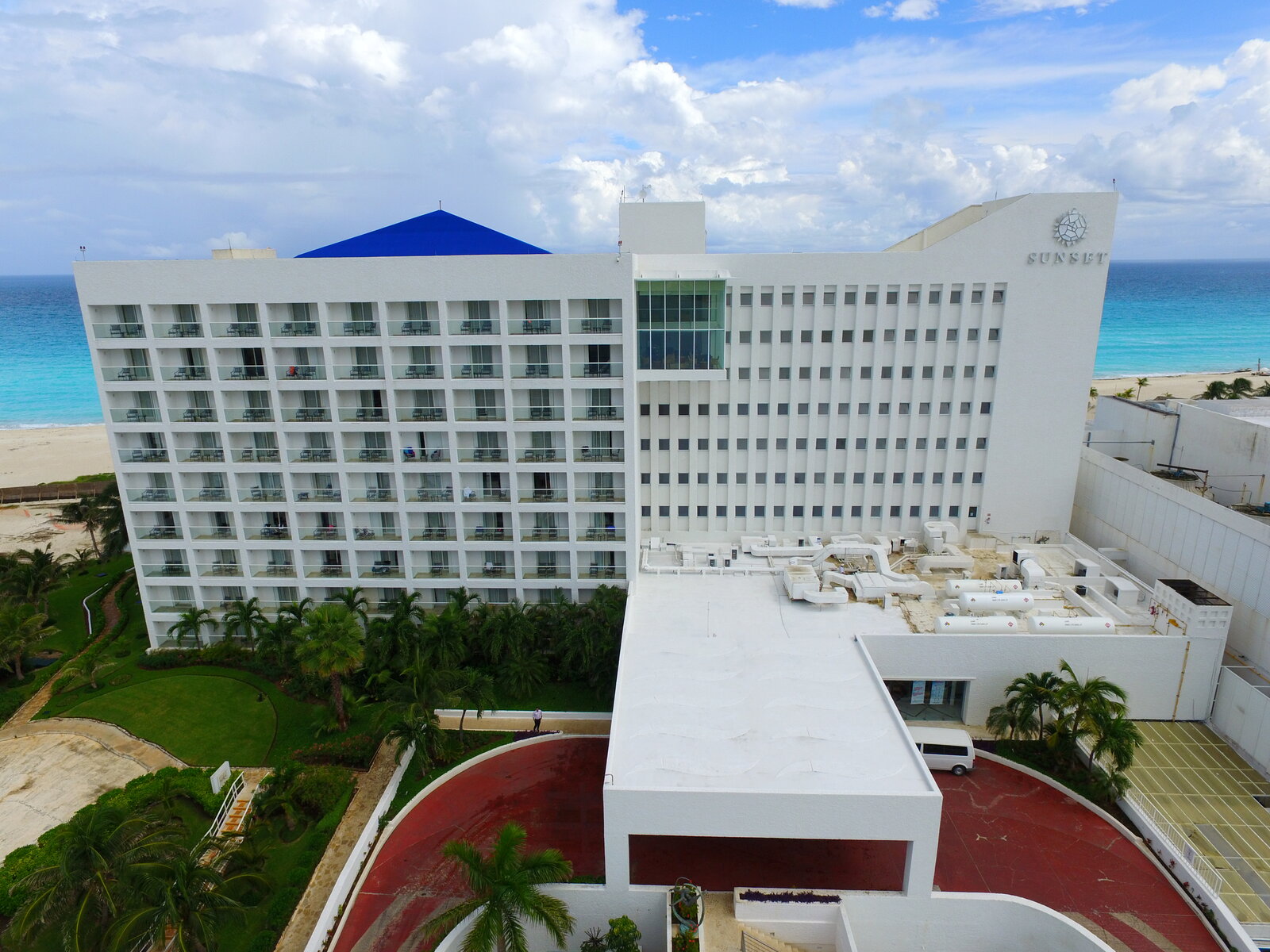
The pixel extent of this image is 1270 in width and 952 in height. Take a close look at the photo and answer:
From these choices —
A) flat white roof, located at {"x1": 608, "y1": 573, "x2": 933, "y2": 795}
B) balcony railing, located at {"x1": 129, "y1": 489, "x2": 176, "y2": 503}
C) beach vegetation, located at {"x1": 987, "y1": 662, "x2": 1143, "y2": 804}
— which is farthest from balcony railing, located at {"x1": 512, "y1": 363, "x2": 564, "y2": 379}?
beach vegetation, located at {"x1": 987, "y1": 662, "x2": 1143, "y2": 804}

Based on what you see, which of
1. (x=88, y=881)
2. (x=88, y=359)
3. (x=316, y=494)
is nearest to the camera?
(x=88, y=881)

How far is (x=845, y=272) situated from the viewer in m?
39.3

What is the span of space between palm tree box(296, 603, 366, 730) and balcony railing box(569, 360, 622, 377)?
15806 millimetres

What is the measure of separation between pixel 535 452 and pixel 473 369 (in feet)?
17.2

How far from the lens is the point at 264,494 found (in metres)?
38.2

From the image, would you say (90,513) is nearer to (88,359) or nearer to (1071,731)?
(1071,731)

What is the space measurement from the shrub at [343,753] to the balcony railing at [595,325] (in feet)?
70.1

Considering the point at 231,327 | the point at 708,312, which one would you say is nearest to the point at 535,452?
the point at 708,312

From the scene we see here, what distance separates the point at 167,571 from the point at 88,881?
22311mm

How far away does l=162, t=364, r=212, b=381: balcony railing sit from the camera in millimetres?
36719

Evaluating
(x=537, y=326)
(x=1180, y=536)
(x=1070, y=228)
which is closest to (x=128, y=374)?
(x=537, y=326)

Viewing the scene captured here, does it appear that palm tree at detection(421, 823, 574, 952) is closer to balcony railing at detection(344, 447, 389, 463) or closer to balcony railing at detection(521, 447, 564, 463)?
balcony railing at detection(521, 447, 564, 463)

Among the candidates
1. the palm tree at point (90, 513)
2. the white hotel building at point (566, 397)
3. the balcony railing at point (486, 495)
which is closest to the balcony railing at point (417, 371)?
the white hotel building at point (566, 397)

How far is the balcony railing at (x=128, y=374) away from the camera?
36744mm
